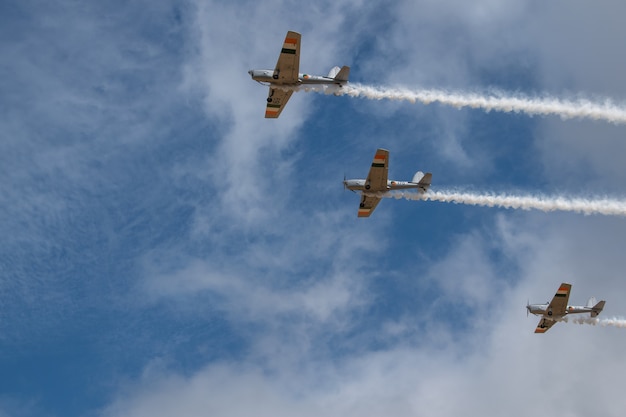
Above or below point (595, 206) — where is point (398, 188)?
above

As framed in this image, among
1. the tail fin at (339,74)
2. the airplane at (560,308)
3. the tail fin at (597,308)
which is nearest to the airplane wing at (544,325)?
the airplane at (560,308)

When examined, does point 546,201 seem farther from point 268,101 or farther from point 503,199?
point 268,101

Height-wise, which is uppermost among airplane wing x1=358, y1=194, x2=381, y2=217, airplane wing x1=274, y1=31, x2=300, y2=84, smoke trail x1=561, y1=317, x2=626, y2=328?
airplane wing x1=274, y1=31, x2=300, y2=84

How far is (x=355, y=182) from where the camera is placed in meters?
67.8

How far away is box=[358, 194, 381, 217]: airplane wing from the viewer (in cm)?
6919

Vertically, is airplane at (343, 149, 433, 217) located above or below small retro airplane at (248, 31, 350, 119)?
below

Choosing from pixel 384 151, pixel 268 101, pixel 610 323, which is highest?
pixel 268 101

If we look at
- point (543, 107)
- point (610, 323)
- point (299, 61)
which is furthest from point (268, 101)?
point (610, 323)

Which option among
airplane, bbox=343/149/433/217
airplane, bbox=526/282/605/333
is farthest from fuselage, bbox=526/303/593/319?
airplane, bbox=343/149/433/217

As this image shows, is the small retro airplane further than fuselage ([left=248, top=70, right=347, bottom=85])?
No

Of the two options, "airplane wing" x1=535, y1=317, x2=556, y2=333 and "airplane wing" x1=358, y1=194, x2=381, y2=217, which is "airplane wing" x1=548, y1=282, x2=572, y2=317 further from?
"airplane wing" x1=358, y1=194, x2=381, y2=217

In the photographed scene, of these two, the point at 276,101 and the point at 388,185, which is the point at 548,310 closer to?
the point at 388,185

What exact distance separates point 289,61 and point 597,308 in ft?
125

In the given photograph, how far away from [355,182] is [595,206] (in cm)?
1890
